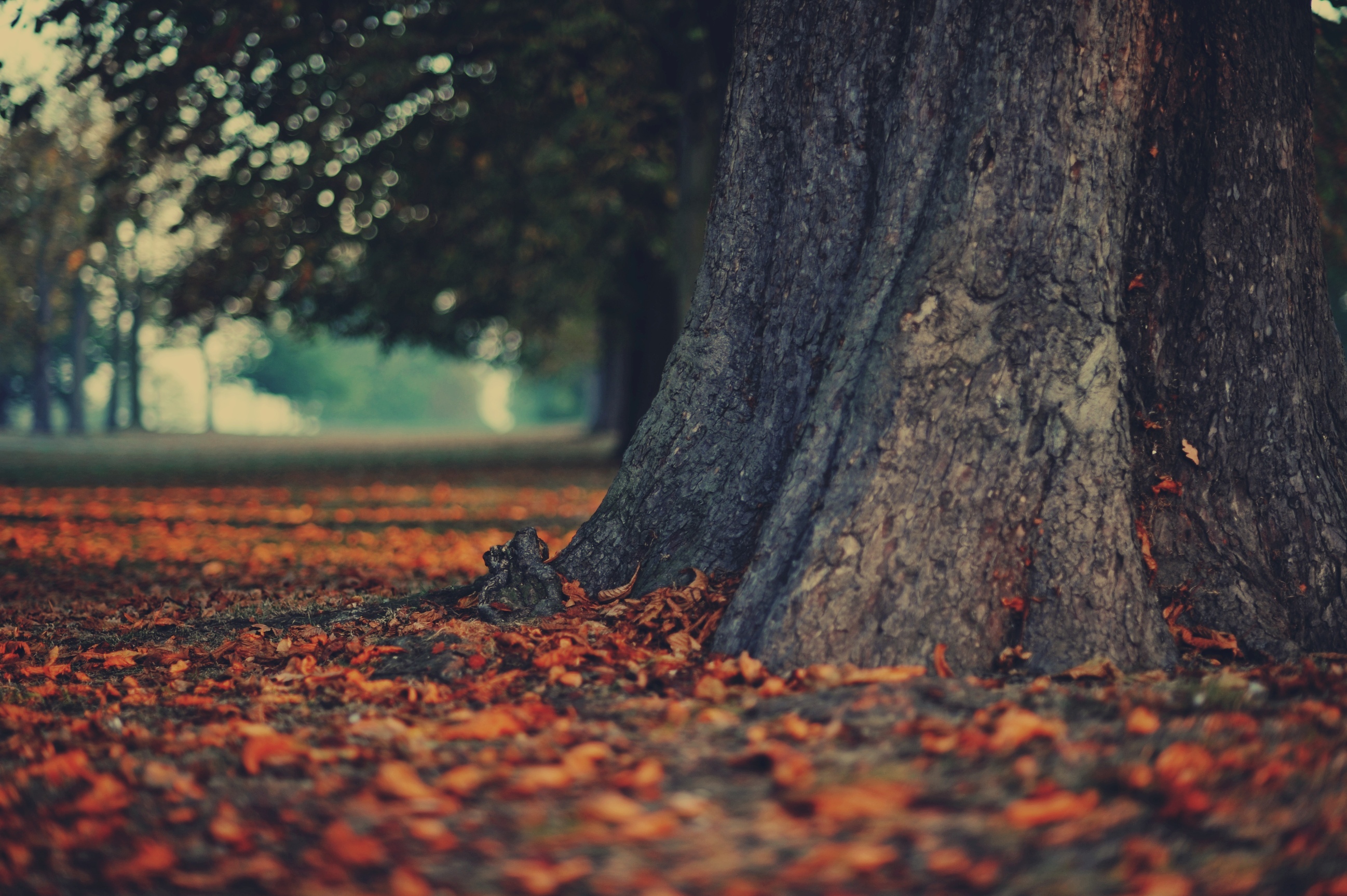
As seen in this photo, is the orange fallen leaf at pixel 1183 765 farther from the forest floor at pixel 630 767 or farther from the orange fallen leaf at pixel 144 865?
the orange fallen leaf at pixel 144 865

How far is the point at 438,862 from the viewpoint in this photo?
189 cm

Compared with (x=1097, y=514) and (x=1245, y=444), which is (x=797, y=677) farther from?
(x=1245, y=444)

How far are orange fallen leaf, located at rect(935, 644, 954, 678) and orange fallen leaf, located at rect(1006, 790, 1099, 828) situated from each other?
925mm

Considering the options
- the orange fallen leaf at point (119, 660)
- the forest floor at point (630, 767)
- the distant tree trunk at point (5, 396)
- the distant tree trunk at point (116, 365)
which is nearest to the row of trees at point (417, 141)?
the orange fallen leaf at point (119, 660)

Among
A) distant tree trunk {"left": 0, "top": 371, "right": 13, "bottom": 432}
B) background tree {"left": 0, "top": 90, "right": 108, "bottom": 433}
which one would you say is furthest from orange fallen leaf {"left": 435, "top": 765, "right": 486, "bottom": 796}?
distant tree trunk {"left": 0, "top": 371, "right": 13, "bottom": 432}

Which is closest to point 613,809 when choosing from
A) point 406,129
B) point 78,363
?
point 406,129

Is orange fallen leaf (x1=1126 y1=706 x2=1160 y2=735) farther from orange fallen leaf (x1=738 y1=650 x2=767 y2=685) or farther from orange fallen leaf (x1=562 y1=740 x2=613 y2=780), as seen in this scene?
orange fallen leaf (x1=562 y1=740 x2=613 y2=780)

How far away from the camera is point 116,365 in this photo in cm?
3919

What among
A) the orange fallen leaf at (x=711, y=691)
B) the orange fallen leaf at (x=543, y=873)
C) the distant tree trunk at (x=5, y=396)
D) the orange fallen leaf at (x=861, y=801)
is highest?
the distant tree trunk at (x=5, y=396)

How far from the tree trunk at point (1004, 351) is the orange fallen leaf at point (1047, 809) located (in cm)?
98

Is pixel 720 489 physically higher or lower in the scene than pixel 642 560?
higher

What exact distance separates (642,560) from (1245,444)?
250 centimetres

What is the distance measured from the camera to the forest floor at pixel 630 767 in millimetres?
1854

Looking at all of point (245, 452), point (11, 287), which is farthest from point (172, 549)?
point (11, 287)
